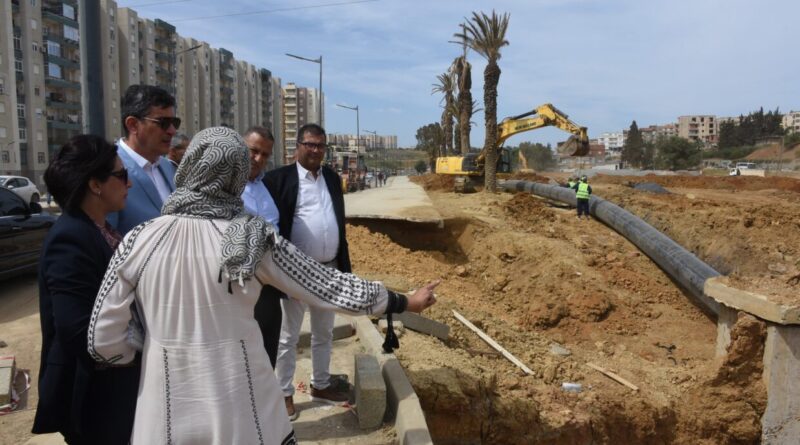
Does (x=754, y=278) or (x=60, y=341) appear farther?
(x=754, y=278)

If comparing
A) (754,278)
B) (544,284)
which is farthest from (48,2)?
(754,278)

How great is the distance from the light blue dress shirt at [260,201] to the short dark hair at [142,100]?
0.84 m

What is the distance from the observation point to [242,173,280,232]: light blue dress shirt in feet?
11.6

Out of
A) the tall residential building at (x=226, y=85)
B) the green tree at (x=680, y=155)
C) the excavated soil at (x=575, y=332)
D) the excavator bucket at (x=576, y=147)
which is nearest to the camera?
the excavated soil at (x=575, y=332)

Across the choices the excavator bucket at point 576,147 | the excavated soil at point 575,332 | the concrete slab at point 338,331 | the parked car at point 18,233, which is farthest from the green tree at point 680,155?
the parked car at point 18,233

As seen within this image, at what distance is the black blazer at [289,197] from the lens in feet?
12.7

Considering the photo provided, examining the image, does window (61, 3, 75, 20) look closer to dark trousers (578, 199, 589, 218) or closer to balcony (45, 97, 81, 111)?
balcony (45, 97, 81, 111)

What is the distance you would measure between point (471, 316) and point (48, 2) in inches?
2159

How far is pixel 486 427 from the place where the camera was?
525 cm

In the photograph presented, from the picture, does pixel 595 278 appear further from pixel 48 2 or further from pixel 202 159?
pixel 48 2

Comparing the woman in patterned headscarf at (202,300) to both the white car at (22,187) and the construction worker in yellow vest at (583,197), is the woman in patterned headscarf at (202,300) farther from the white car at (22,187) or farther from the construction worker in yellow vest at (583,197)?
the white car at (22,187)

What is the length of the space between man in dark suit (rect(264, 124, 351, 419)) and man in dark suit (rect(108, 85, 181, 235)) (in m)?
1.05

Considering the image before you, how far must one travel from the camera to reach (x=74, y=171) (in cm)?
203

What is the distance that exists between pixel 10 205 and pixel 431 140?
211ft
